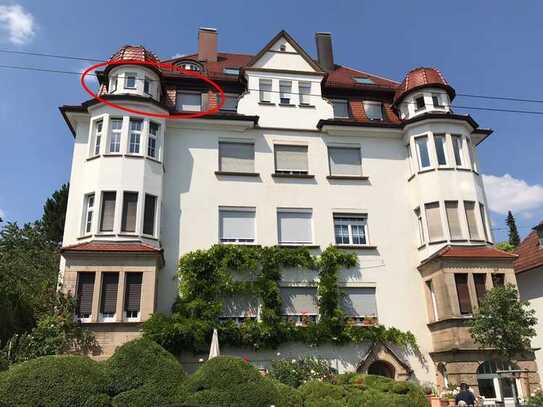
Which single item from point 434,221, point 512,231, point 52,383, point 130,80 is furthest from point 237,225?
point 512,231

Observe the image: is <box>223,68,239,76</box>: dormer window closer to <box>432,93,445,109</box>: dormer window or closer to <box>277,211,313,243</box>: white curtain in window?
<box>277,211,313,243</box>: white curtain in window

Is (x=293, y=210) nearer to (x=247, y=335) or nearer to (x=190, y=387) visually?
(x=247, y=335)

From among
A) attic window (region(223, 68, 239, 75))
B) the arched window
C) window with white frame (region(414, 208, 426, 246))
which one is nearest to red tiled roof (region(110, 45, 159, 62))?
attic window (region(223, 68, 239, 75))

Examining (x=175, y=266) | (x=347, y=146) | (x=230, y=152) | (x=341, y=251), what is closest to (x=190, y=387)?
(x=175, y=266)

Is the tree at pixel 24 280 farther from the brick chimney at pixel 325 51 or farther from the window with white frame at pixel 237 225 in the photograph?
the brick chimney at pixel 325 51

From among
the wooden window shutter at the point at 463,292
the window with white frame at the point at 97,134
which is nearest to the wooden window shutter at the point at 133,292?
the window with white frame at the point at 97,134

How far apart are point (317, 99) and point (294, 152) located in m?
2.99

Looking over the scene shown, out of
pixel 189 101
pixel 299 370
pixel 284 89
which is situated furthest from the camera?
pixel 284 89

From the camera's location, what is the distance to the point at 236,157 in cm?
2131

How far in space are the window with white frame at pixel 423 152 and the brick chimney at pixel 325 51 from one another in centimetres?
768

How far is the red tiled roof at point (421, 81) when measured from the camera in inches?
894

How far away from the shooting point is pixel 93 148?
19.5m

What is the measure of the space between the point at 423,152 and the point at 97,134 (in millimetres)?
14047

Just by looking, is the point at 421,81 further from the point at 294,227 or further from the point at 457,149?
the point at 294,227
